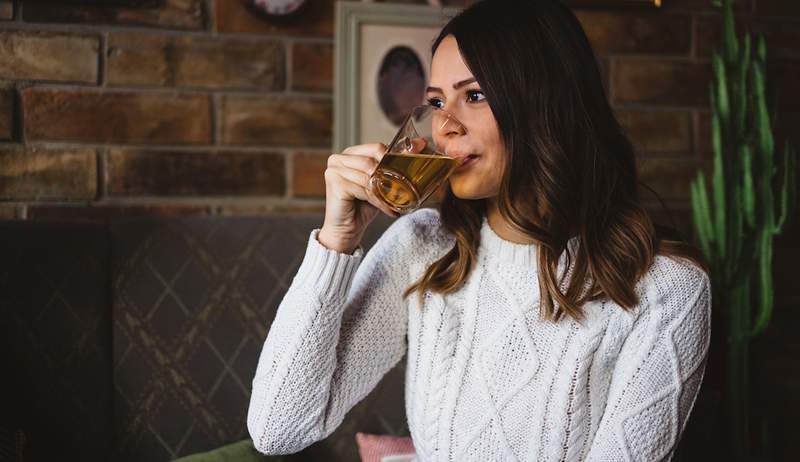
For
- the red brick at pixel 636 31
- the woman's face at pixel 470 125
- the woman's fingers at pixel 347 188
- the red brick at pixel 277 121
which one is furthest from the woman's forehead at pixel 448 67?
the red brick at pixel 636 31

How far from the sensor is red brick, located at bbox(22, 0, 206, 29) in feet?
5.37

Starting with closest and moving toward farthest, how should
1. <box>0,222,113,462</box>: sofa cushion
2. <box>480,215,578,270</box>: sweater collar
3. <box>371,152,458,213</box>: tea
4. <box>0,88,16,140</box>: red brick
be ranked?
<box>371,152,458,213</box>: tea → <box>480,215,578,270</box>: sweater collar → <box>0,222,113,462</box>: sofa cushion → <box>0,88,16,140</box>: red brick

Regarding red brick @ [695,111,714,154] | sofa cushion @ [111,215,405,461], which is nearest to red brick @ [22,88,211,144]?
sofa cushion @ [111,215,405,461]

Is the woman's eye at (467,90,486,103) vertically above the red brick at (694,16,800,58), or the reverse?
the red brick at (694,16,800,58)

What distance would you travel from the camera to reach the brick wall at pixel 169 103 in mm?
1648

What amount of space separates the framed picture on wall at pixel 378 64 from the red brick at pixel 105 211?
413mm

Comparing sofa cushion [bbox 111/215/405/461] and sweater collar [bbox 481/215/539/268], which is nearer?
sweater collar [bbox 481/215/539/268]

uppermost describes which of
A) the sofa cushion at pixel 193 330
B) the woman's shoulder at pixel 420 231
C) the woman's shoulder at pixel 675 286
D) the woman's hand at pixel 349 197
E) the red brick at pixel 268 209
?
the woman's hand at pixel 349 197

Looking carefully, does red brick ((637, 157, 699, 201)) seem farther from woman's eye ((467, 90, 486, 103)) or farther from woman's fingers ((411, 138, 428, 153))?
woman's fingers ((411, 138, 428, 153))

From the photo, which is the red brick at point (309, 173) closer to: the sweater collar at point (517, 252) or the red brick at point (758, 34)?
the sweater collar at point (517, 252)

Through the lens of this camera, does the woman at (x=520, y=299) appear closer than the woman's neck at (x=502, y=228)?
Yes

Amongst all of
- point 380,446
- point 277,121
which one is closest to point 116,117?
point 277,121

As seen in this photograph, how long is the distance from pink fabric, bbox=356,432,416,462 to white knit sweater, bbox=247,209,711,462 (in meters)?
0.23

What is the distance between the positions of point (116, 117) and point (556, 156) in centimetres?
111
